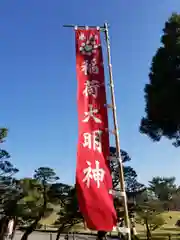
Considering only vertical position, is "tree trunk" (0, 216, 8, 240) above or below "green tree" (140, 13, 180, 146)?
below

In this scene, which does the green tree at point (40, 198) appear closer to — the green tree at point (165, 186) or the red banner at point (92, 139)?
the red banner at point (92, 139)

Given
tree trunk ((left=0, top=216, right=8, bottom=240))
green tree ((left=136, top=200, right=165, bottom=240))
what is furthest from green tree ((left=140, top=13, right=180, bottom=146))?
tree trunk ((left=0, top=216, right=8, bottom=240))

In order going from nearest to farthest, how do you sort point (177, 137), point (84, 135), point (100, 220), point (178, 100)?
point (100, 220) → point (84, 135) → point (178, 100) → point (177, 137)

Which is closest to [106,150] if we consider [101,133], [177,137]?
[101,133]

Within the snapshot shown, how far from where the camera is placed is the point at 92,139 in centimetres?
415

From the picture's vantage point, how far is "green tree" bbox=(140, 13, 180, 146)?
10039 mm

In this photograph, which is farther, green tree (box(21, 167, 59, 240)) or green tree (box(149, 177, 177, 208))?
green tree (box(149, 177, 177, 208))

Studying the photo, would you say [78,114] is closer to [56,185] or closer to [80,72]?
[80,72]

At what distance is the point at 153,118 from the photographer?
1127 cm

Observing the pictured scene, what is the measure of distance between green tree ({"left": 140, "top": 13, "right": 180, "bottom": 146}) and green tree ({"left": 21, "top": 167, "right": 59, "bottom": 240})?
23.8ft

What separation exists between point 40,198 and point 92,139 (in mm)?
12242

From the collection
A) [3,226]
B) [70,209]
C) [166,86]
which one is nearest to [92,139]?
[166,86]

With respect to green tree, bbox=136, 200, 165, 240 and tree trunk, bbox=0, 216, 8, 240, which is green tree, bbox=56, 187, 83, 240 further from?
green tree, bbox=136, 200, 165, 240

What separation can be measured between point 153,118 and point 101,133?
7397 mm
